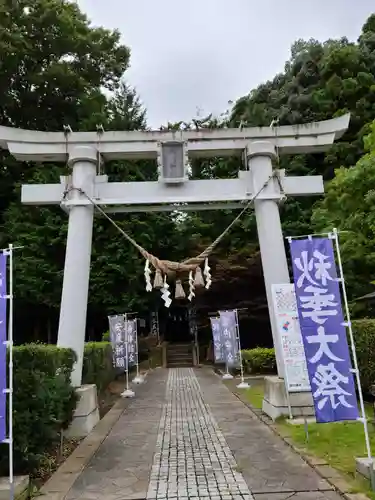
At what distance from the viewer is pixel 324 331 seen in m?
5.28

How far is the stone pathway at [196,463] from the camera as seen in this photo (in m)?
4.53

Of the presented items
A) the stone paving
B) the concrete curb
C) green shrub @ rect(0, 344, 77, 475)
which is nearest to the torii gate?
the stone paving

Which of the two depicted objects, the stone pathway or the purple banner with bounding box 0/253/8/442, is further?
the stone pathway

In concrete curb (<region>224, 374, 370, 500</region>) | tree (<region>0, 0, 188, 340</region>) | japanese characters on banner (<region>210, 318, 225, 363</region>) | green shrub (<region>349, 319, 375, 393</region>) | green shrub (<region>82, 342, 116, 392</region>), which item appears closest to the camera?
concrete curb (<region>224, 374, 370, 500</region>)

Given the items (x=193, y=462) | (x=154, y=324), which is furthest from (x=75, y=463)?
(x=154, y=324)

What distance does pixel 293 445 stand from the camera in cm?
620

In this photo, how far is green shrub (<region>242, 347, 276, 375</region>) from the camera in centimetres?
1684

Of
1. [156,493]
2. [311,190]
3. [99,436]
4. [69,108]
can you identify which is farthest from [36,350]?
[69,108]

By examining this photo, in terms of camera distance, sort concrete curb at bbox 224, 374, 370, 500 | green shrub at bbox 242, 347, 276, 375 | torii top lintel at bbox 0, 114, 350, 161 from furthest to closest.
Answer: green shrub at bbox 242, 347, 276, 375 < torii top lintel at bbox 0, 114, 350, 161 < concrete curb at bbox 224, 374, 370, 500

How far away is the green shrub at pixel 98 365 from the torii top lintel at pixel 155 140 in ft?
13.8

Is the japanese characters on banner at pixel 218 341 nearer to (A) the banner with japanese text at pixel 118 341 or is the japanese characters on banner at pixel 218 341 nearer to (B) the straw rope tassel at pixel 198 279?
(A) the banner with japanese text at pixel 118 341

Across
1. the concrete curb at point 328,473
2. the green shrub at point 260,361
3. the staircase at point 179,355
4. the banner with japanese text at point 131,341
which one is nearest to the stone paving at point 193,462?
the concrete curb at point 328,473

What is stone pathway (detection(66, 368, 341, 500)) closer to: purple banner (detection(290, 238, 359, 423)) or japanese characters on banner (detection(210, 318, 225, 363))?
purple banner (detection(290, 238, 359, 423))

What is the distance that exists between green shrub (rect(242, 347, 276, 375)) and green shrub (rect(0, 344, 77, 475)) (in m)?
11.7
